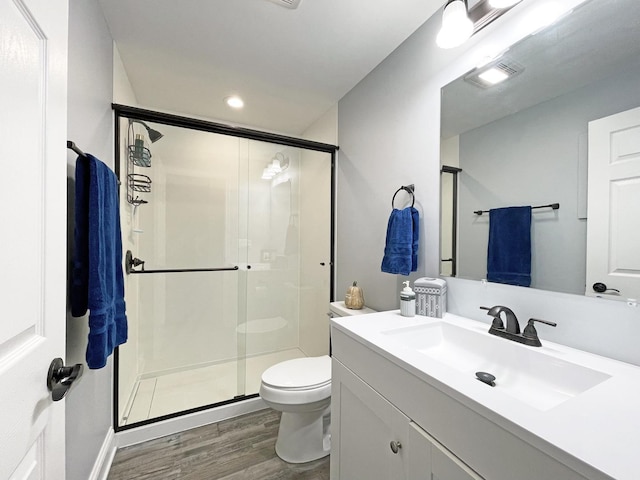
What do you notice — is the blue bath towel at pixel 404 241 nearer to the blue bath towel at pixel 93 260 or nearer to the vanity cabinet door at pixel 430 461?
the vanity cabinet door at pixel 430 461

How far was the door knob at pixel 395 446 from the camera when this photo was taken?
829mm

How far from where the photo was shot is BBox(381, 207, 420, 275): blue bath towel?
4.70 ft

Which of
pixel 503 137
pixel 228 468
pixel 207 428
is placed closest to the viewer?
pixel 503 137

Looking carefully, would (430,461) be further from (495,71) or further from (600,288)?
(495,71)

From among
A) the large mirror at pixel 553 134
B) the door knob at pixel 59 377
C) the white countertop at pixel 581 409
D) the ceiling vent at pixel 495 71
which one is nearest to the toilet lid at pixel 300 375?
the white countertop at pixel 581 409

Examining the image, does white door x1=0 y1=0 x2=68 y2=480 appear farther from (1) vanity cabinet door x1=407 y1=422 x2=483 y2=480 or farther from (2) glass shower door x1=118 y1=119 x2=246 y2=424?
(2) glass shower door x1=118 y1=119 x2=246 y2=424

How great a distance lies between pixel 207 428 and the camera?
5.91 ft

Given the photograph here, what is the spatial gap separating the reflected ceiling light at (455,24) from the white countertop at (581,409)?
4.02ft

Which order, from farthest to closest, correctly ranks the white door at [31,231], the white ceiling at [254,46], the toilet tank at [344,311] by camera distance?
the toilet tank at [344,311] < the white ceiling at [254,46] < the white door at [31,231]

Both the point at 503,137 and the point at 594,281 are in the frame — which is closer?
the point at 594,281

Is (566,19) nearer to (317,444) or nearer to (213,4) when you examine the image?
(213,4)

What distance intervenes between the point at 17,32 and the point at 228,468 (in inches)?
73.1

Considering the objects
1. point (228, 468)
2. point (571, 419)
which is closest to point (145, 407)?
point (228, 468)

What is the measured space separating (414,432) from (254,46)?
2026 mm
